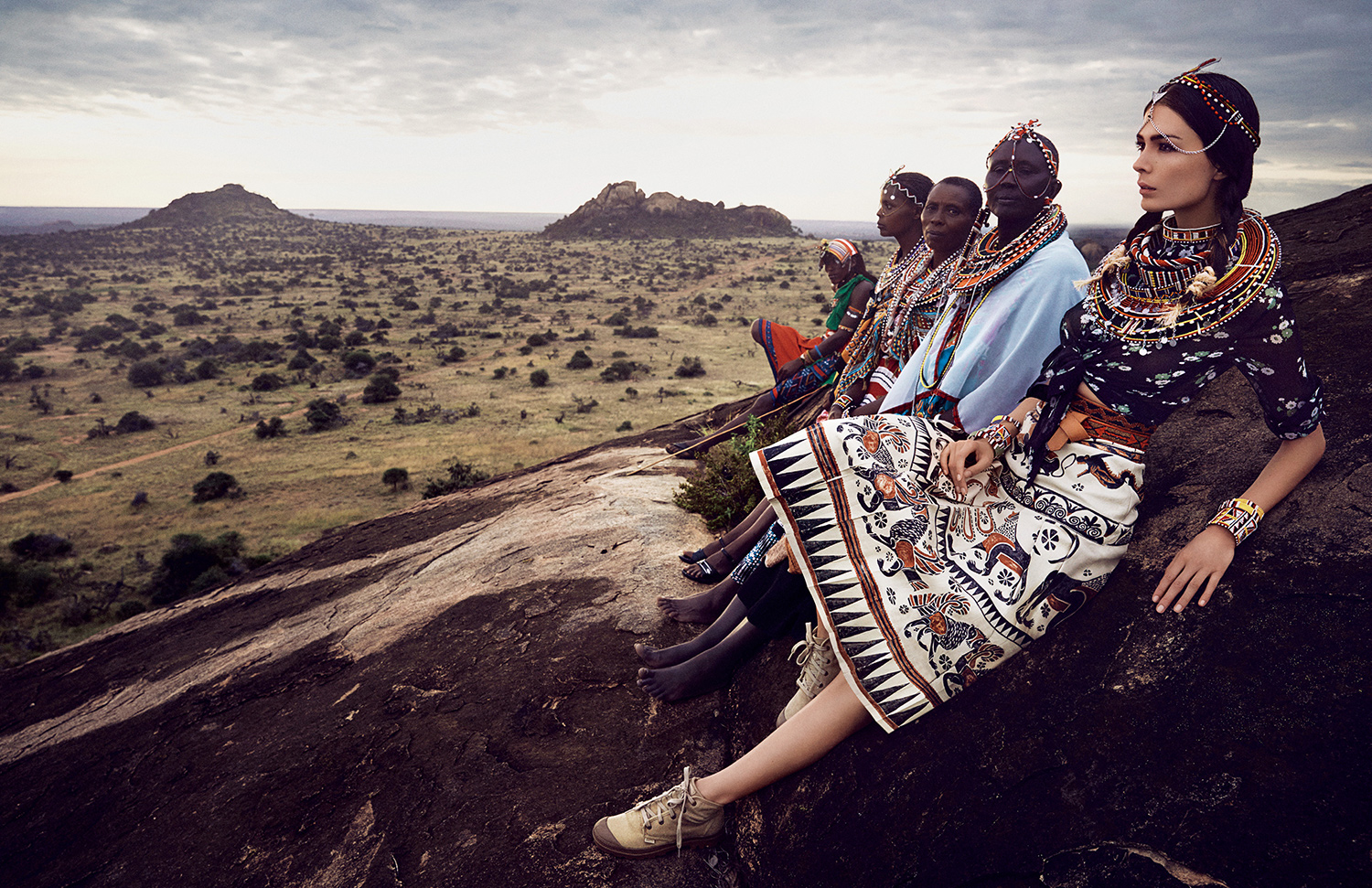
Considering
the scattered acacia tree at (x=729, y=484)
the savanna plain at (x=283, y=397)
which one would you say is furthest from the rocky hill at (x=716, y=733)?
the savanna plain at (x=283, y=397)

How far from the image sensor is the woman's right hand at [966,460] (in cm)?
216

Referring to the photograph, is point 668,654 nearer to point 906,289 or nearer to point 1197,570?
point 1197,570

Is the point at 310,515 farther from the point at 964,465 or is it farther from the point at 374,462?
the point at 964,465

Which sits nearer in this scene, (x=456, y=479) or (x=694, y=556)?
(x=694, y=556)

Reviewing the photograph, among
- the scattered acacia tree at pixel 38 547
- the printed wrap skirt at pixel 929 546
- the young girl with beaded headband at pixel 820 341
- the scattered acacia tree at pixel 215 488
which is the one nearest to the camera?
the printed wrap skirt at pixel 929 546

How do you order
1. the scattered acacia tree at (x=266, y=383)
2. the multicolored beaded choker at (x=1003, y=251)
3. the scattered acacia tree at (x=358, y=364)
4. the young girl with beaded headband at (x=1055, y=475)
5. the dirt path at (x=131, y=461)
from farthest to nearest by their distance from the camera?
the scattered acacia tree at (x=358, y=364)
the scattered acacia tree at (x=266, y=383)
the dirt path at (x=131, y=461)
the multicolored beaded choker at (x=1003, y=251)
the young girl with beaded headband at (x=1055, y=475)

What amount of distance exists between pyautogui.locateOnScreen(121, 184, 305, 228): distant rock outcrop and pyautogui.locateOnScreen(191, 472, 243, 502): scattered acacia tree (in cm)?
10991

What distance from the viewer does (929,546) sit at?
7.07 feet

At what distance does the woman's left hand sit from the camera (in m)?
2.02

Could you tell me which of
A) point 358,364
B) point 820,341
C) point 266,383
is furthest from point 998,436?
point 358,364

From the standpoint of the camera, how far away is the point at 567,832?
2.72 meters

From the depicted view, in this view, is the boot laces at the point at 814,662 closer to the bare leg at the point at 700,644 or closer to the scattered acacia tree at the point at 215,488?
the bare leg at the point at 700,644

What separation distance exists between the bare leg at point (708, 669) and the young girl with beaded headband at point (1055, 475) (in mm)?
884

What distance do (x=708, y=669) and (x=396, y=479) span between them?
33.8ft
